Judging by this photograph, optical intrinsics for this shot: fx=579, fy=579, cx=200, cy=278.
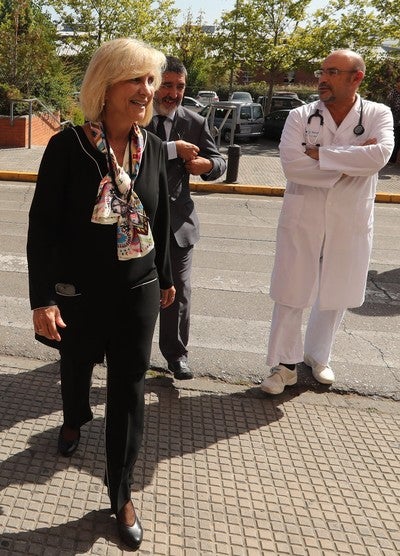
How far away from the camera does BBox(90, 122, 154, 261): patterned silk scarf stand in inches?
88.0

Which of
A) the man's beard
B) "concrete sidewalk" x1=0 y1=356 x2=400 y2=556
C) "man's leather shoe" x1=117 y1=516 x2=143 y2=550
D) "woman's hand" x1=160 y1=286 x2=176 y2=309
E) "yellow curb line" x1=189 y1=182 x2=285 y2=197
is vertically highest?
the man's beard

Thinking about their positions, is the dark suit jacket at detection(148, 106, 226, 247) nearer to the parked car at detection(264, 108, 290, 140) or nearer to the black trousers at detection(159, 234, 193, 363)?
the black trousers at detection(159, 234, 193, 363)

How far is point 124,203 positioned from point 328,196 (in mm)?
1661

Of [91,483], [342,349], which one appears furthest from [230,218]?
[91,483]

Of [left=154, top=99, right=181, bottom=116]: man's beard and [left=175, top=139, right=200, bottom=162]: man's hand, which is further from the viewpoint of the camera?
[left=154, top=99, right=181, bottom=116]: man's beard

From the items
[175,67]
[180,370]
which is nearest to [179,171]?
[175,67]

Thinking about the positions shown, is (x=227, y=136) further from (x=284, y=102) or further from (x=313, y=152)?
(x=313, y=152)

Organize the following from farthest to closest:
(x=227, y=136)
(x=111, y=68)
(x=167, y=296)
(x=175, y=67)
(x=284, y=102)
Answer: (x=284, y=102) → (x=227, y=136) → (x=175, y=67) → (x=167, y=296) → (x=111, y=68)

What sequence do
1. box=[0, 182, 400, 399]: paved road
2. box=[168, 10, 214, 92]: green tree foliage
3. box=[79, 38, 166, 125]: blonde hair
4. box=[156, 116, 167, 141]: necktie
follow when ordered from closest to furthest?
box=[79, 38, 166, 125]: blonde hair < box=[156, 116, 167, 141]: necktie < box=[0, 182, 400, 399]: paved road < box=[168, 10, 214, 92]: green tree foliage

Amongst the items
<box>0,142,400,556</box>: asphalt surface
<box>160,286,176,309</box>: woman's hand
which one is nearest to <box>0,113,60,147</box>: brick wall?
<box>0,142,400,556</box>: asphalt surface

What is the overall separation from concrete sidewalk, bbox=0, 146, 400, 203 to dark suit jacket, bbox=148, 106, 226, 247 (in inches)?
256

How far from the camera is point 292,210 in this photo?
3592 mm

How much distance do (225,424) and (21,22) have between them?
16894 mm

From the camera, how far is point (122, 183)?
225 centimetres
